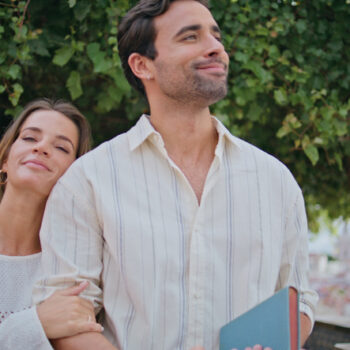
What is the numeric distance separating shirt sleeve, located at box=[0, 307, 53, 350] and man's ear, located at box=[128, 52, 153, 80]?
0.82 meters

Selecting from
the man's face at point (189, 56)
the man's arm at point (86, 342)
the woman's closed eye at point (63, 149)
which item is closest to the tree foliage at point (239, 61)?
the woman's closed eye at point (63, 149)

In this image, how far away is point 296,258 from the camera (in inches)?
72.9

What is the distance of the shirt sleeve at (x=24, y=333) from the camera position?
5.37 ft

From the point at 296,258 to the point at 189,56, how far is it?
71 centimetres

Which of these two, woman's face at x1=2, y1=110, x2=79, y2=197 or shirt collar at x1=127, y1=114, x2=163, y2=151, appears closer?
shirt collar at x1=127, y1=114, x2=163, y2=151

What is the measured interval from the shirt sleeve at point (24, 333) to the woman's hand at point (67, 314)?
0.06 feet

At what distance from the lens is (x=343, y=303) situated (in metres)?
7.64

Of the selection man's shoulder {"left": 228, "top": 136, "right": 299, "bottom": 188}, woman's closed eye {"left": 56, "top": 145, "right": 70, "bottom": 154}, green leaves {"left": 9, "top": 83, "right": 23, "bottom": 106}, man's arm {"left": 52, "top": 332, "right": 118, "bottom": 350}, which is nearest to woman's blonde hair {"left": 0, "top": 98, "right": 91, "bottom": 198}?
woman's closed eye {"left": 56, "top": 145, "right": 70, "bottom": 154}

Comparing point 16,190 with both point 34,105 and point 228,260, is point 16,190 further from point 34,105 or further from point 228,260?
point 228,260

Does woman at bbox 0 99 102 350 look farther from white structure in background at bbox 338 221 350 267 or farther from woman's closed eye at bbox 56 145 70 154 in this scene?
white structure in background at bbox 338 221 350 267

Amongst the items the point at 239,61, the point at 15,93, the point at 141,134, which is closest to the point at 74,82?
the point at 15,93

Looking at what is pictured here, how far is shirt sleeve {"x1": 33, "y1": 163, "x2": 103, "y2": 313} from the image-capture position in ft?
5.59

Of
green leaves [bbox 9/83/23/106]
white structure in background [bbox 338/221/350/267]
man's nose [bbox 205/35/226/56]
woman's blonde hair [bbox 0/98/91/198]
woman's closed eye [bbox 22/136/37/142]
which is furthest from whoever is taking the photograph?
white structure in background [bbox 338/221/350/267]

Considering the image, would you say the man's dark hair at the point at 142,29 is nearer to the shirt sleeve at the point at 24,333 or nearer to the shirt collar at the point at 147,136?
the shirt collar at the point at 147,136
